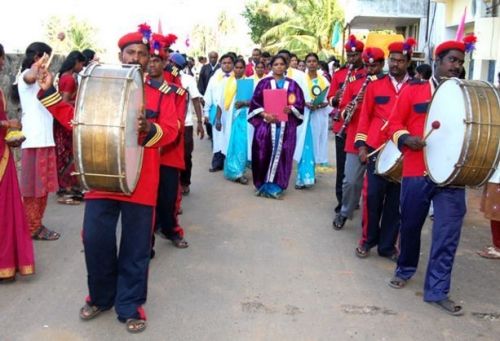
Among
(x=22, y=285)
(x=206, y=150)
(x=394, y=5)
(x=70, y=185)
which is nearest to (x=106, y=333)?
(x=22, y=285)

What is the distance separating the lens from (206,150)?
11539 millimetres

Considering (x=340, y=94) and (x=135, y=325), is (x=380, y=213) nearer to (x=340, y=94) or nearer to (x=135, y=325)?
(x=340, y=94)

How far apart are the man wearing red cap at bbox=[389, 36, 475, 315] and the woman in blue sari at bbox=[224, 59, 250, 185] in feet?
14.0

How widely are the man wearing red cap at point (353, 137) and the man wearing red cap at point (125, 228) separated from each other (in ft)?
8.39

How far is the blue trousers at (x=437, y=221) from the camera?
411 centimetres

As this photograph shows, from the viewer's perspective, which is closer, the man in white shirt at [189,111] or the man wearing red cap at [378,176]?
the man wearing red cap at [378,176]

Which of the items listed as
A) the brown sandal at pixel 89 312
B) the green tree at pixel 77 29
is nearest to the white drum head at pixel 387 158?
the brown sandal at pixel 89 312

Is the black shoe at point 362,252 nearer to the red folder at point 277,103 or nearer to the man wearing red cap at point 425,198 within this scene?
the man wearing red cap at point 425,198

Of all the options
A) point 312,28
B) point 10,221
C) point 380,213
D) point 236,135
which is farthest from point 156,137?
point 312,28

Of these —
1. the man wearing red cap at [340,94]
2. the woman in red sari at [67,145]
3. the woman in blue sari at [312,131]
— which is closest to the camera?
the woman in red sari at [67,145]

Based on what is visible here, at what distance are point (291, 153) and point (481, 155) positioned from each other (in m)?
4.05

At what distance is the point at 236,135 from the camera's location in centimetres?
885

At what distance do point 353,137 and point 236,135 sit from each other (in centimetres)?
308

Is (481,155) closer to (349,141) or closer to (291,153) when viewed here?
(349,141)
